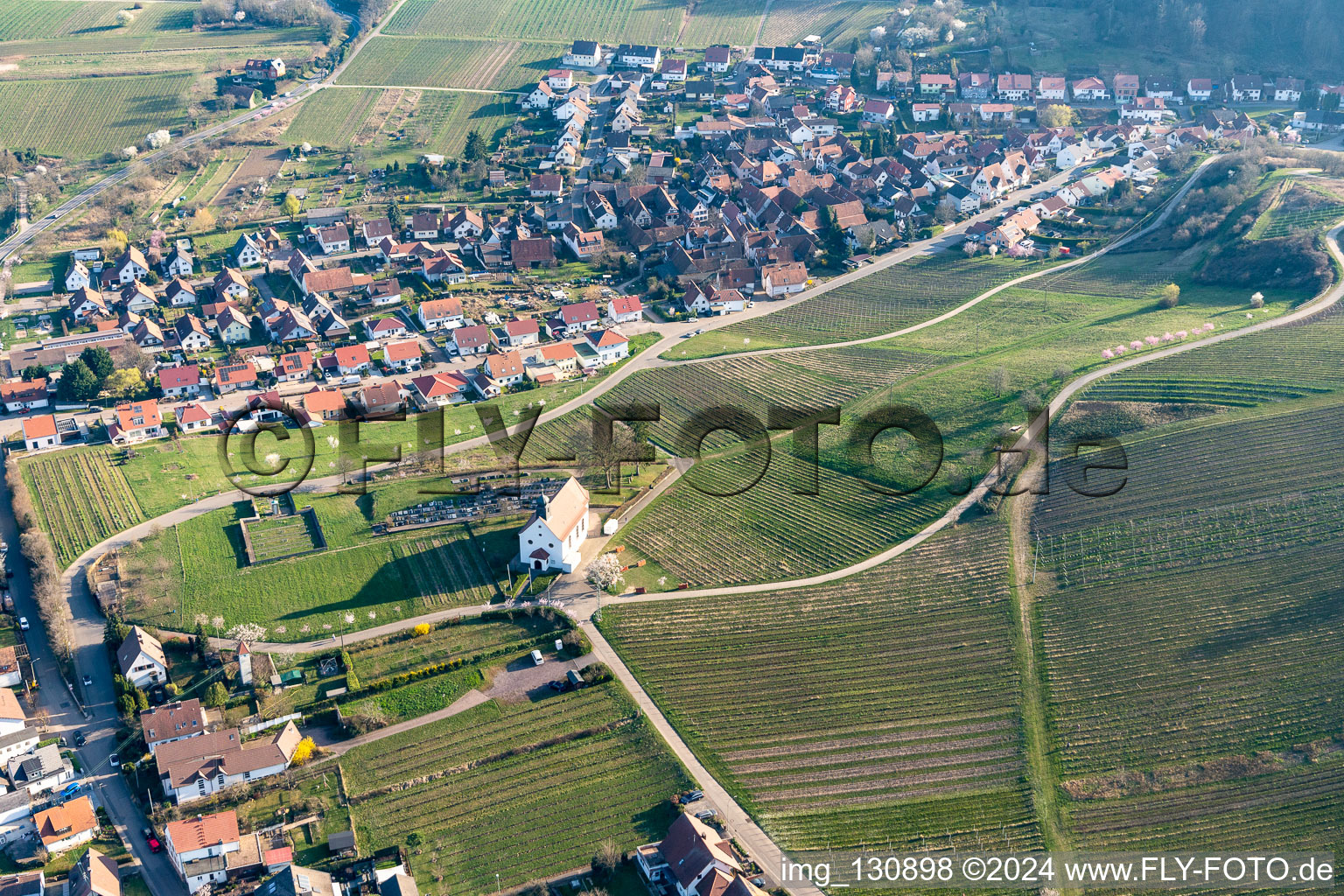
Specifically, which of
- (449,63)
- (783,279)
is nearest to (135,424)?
(783,279)

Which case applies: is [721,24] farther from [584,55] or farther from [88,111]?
[88,111]

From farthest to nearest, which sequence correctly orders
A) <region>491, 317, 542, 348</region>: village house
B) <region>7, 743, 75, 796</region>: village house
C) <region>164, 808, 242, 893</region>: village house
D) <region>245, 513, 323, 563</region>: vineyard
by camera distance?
<region>491, 317, 542, 348</region>: village house
<region>245, 513, 323, 563</region>: vineyard
<region>7, 743, 75, 796</region>: village house
<region>164, 808, 242, 893</region>: village house

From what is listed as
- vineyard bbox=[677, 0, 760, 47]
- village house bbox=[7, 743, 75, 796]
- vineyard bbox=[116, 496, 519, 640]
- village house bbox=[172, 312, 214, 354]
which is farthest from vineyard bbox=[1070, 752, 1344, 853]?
vineyard bbox=[677, 0, 760, 47]

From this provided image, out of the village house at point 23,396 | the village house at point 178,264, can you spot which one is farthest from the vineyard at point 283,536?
the village house at point 178,264

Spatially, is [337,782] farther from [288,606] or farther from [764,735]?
[764,735]

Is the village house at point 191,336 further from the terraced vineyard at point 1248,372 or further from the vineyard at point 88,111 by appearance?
the terraced vineyard at point 1248,372

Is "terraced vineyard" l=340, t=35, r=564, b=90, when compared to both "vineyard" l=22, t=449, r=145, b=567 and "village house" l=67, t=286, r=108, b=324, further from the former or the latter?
"vineyard" l=22, t=449, r=145, b=567

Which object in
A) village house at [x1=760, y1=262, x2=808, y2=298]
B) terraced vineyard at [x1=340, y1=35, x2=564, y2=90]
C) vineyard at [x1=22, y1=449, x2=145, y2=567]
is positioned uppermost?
terraced vineyard at [x1=340, y1=35, x2=564, y2=90]
